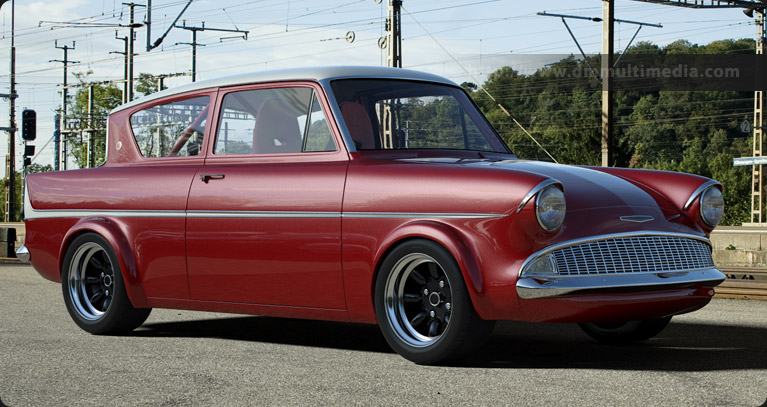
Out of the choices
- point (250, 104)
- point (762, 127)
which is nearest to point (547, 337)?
point (250, 104)

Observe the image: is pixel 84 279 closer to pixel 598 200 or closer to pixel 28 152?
pixel 598 200

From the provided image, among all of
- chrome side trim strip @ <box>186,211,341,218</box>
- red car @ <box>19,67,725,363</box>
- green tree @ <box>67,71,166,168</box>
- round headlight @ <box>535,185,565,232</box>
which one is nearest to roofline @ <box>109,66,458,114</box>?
red car @ <box>19,67,725,363</box>

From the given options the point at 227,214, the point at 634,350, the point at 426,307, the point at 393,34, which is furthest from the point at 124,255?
the point at 393,34

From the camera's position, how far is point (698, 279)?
18.0ft

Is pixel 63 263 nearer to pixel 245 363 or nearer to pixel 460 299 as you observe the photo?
pixel 245 363

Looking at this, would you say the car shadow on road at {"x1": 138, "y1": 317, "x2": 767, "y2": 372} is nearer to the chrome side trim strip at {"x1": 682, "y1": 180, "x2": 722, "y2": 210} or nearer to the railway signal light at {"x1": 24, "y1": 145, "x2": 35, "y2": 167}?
the chrome side trim strip at {"x1": 682, "y1": 180, "x2": 722, "y2": 210}

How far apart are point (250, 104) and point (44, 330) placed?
2199 mm

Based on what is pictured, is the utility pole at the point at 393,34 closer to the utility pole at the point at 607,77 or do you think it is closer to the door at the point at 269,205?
the utility pole at the point at 607,77

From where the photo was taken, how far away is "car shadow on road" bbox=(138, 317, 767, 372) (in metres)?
5.52

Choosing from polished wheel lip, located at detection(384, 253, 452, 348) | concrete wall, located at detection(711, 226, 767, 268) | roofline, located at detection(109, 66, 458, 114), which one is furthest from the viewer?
concrete wall, located at detection(711, 226, 767, 268)

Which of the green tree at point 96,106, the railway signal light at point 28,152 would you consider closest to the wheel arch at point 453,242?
the railway signal light at point 28,152

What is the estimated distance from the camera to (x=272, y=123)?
6480 millimetres

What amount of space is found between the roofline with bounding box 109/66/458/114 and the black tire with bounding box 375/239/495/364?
1452mm

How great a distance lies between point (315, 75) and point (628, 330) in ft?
8.32
